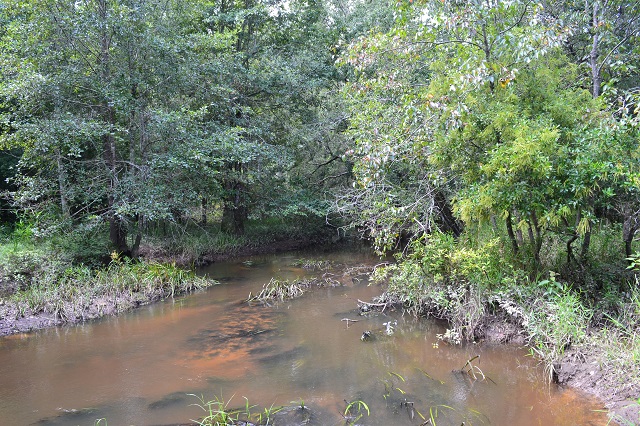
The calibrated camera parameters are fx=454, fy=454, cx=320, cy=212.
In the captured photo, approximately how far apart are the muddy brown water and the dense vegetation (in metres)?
0.75

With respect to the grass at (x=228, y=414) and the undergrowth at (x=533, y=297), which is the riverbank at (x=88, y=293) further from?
the undergrowth at (x=533, y=297)

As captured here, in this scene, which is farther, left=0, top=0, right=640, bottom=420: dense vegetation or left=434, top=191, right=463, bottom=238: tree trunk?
left=434, top=191, right=463, bottom=238: tree trunk

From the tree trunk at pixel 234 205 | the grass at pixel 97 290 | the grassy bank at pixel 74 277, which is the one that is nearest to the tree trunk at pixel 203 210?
the tree trunk at pixel 234 205

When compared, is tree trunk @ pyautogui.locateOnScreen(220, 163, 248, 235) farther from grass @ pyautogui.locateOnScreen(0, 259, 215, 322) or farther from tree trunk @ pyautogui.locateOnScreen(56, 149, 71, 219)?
tree trunk @ pyautogui.locateOnScreen(56, 149, 71, 219)

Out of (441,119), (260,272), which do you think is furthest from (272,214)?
(441,119)

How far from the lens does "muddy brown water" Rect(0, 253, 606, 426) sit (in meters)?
5.27

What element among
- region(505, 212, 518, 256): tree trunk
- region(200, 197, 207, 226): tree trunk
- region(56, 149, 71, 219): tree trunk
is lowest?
region(505, 212, 518, 256): tree trunk

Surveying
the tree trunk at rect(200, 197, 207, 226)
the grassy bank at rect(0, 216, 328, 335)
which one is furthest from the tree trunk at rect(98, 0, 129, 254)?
the tree trunk at rect(200, 197, 207, 226)

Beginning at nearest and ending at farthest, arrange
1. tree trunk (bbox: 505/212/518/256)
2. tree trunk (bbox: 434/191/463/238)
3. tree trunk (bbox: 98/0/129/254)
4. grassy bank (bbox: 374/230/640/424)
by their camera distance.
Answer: grassy bank (bbox: 374/230/640/424)
tree trunk (bbox: 505/212/518/256)
tree trunk (bbox: 434/191/463/238)
tree trunk (bbox: 98/0/129/254)

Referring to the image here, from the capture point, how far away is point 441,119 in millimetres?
6934

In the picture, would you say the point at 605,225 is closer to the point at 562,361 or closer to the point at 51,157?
the point at 562,361

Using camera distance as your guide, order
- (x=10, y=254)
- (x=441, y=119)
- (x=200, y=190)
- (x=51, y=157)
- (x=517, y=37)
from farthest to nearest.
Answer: (x=200, y=190)
(x=51, y=157)
(x=10, y=254)
(x=441, y=119)
(x=517, y=37)

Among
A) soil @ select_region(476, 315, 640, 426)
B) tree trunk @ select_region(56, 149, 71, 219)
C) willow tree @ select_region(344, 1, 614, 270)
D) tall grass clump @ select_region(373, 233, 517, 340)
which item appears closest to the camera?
soil @ select_region(476, 315, 640, 426)

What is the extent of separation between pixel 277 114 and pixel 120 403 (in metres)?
13.4
